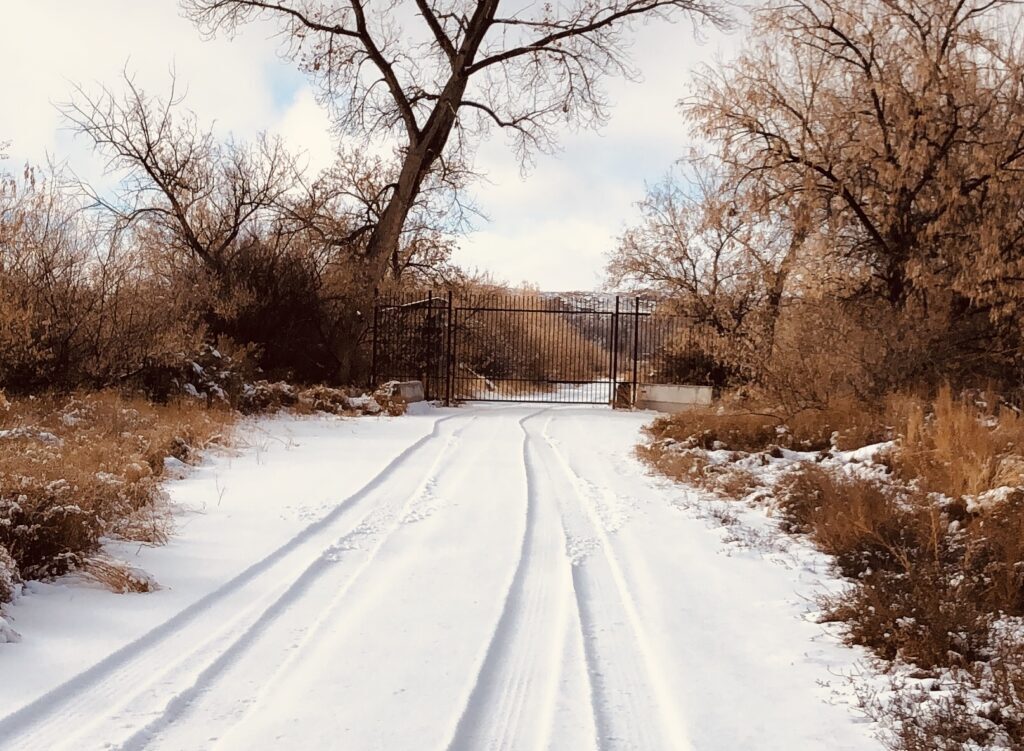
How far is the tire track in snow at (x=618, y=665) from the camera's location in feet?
10.8

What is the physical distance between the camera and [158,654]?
3.95 m

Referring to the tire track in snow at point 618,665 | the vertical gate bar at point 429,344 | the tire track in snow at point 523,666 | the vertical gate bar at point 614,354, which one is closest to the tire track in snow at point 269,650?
the tire track in snow at point 523,666

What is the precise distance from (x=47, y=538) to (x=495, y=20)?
19650 mm

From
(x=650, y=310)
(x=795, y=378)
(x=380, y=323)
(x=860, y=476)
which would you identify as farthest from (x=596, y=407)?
(x=860, y=476)

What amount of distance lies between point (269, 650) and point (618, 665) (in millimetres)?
1787

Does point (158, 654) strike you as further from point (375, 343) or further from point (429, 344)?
point (429, 344)

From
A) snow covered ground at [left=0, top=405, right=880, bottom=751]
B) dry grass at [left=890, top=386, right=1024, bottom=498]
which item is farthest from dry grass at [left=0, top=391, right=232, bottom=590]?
dry grass at [left=890, top=386, right=1024, bottom=498]

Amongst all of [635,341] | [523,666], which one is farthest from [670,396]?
[523,666]

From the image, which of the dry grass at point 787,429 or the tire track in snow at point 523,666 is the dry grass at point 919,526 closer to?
the dry grass at point 787,429

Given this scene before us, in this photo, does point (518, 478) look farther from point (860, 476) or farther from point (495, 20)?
point (495, 20)

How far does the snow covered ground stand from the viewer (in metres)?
3.29

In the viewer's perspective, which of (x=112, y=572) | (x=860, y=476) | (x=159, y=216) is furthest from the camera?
(x=159, y=216)

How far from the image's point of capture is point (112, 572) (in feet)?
16.3

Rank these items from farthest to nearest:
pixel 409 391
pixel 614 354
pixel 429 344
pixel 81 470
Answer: pixel 614 354 → pixel 429 344 → pixel 409 391 → pixel 81 470
